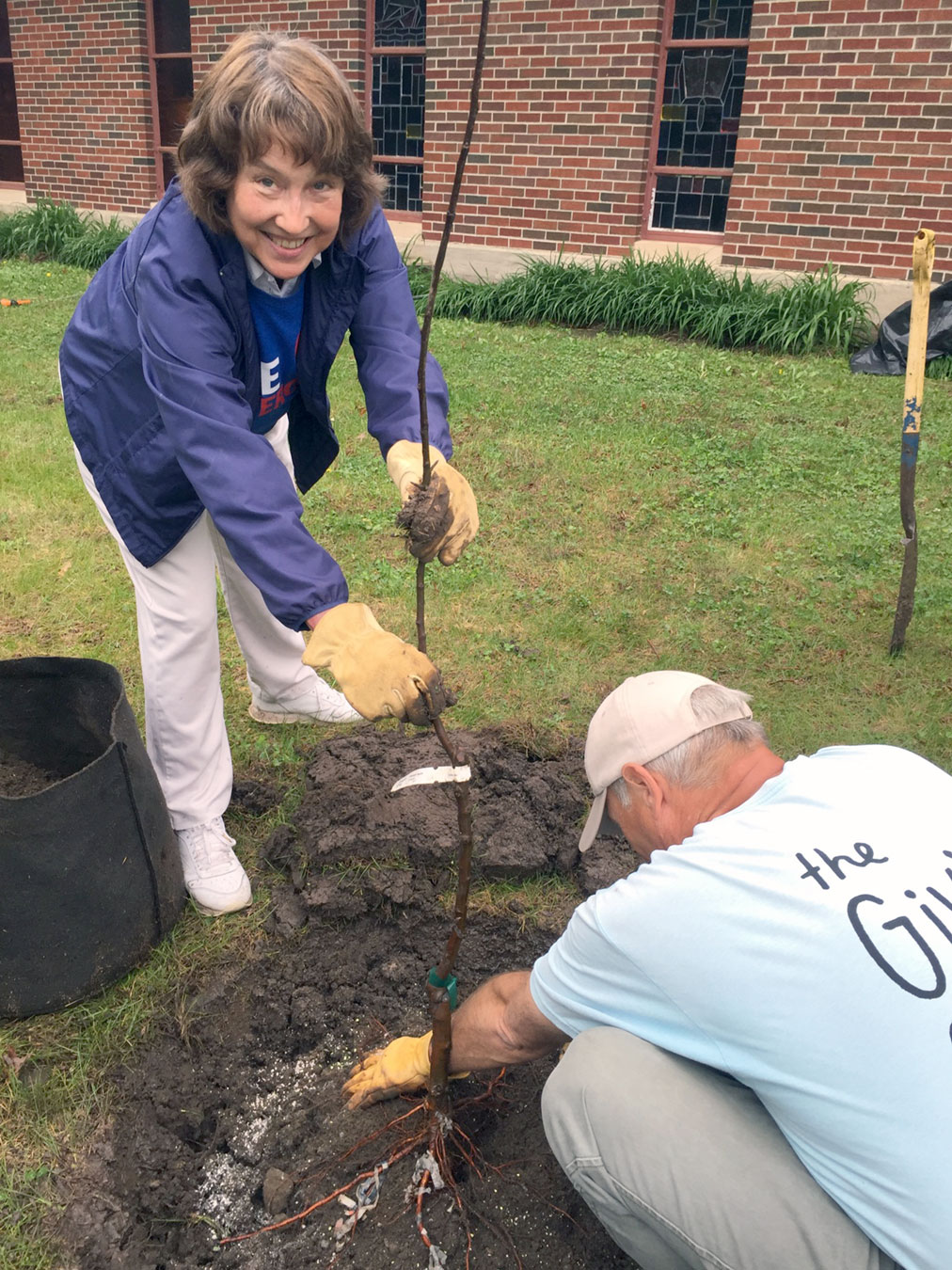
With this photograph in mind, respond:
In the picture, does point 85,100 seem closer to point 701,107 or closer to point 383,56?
point 383,56

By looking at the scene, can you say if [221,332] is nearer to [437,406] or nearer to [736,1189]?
[437,406]

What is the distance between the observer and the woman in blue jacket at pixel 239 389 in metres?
1.98

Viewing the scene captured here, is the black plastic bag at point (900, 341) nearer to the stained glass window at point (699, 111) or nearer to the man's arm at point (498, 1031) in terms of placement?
the stained glass window at point (699, 111)

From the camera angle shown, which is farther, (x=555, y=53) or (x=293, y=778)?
(x=555, y=53)

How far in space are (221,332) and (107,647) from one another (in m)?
1.94

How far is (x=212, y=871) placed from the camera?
103 inches

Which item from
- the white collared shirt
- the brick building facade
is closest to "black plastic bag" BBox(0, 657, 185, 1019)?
the white collared shirt

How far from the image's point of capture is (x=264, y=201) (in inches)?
79.9

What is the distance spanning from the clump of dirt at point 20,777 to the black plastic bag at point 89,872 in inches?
10.3

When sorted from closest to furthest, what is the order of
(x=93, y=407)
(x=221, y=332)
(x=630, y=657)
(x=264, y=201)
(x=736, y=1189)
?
(x=736, y=1189)
(x=264, y=201)
(x=221, y=332)
(x=93, y=407)
(x=630, y=657)

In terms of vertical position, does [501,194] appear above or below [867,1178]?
above

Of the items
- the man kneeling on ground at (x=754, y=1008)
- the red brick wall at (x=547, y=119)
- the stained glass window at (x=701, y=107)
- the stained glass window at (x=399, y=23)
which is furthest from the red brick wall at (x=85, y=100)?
the man kneeling on ground at (x=754, y=1008)

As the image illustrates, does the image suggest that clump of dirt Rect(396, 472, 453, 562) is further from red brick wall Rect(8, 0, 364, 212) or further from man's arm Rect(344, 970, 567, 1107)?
red brick wall Rect(8, 0, 364, 212)

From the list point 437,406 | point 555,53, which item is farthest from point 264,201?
point 555,53
